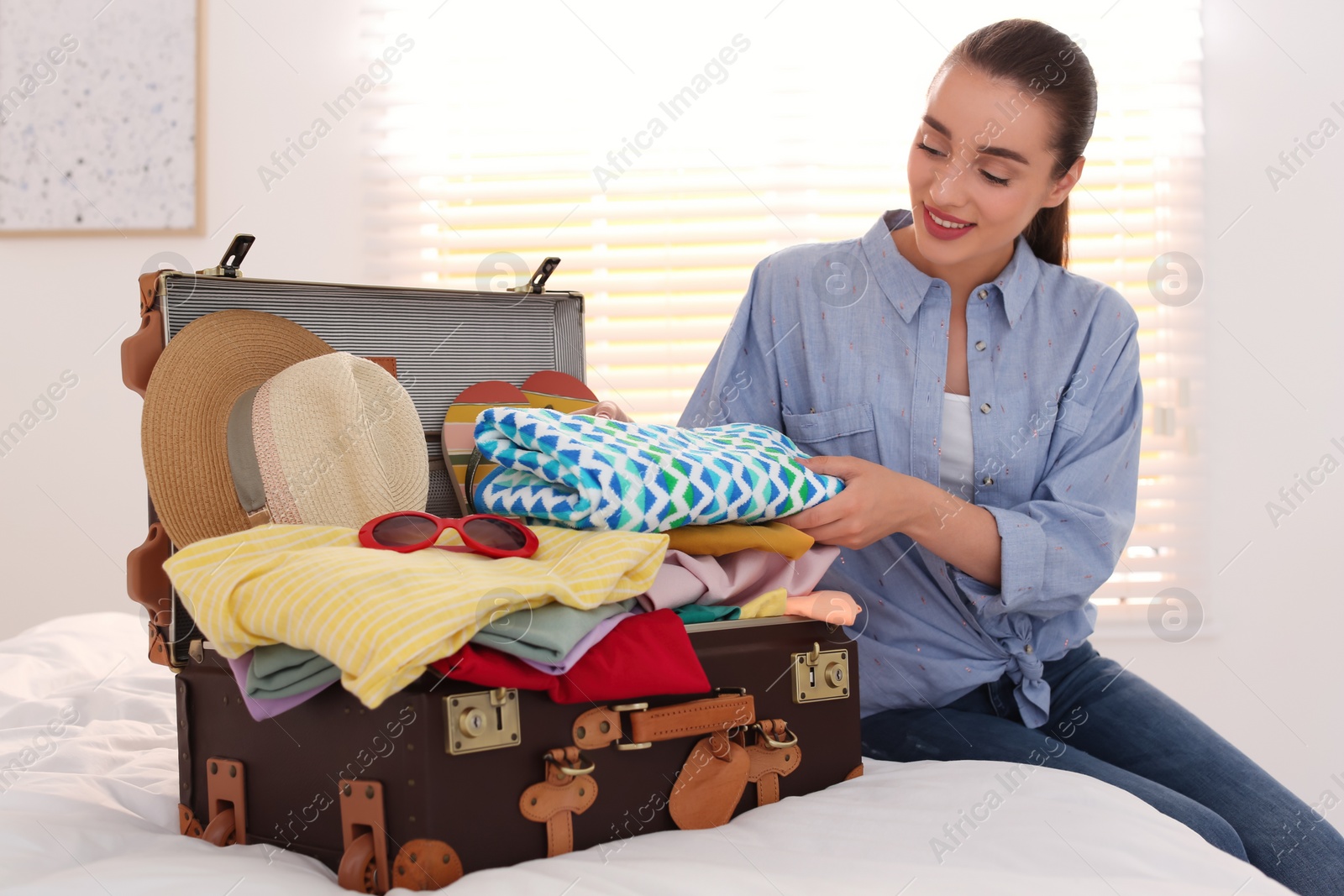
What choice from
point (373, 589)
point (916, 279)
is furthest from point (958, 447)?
point (373, 589)

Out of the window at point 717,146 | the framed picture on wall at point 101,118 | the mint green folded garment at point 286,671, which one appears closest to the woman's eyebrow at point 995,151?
the mint green folded garment at point 286,671

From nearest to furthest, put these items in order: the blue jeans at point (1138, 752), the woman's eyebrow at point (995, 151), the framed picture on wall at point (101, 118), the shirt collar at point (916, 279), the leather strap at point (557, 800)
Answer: the leather strap at point (557, 800) → the blue jeans at point (1138, 752) → the woman's eyebrow at point (995, 151) → the shirt collar at point (916, 279) → the framed picture on wall at point (101, 118)

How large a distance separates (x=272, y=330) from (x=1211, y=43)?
7.22 feet

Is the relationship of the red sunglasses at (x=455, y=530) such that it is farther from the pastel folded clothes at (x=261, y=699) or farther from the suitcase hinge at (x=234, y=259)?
the suitcase hinge at (x=234, y=259)

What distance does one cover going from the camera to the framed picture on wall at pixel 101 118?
2.22 m

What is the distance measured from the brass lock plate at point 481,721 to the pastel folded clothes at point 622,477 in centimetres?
17

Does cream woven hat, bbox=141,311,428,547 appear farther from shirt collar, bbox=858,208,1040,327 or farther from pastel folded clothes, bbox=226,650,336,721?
shirt collar, bbox=858,208,1040,327

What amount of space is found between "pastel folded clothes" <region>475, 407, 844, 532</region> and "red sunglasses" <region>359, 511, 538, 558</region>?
43 millimetres

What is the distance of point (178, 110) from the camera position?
223 centimetres

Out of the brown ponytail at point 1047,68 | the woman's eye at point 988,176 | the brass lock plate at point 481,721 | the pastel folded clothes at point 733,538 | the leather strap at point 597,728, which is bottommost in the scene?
the leather strap at point 597,728

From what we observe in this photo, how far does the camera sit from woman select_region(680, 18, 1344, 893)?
1058mm

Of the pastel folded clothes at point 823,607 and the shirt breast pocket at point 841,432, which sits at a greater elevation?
the shirt breast pocket at point 841,432

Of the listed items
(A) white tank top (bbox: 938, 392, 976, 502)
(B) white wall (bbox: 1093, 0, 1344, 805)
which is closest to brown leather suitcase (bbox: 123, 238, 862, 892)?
(A) white tank top (bbox: 938, 392, 976, 502)

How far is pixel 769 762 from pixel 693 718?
11cm
